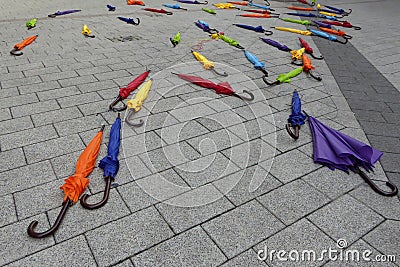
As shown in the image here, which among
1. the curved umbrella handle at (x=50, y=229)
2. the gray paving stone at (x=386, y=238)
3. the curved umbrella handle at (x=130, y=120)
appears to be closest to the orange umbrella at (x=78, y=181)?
the curved umbrella handle at (x=50, y=229)

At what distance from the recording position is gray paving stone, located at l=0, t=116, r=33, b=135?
3.64 m

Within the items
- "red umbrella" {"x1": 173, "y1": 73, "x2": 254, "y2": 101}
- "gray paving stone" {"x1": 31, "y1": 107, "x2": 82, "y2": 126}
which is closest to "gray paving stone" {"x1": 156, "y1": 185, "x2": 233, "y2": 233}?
"gray paving stone" {"x1": 31, "y1": 107, "x2": 82, "y2": 126}

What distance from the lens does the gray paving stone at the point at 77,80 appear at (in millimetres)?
4940

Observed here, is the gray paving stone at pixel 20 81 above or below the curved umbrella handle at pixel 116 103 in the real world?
below

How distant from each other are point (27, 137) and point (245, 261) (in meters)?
2.70

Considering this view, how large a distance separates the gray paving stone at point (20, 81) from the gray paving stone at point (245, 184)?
358 centimetres

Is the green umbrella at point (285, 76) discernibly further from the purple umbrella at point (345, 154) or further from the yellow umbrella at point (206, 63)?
the purple umbrella at point (345, 154)

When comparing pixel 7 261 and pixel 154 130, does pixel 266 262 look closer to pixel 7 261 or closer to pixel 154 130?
pixel 7 261

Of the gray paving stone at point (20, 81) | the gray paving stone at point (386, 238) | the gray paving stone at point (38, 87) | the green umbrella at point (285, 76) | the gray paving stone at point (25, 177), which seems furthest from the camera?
the green umbrella at point (285, 76)

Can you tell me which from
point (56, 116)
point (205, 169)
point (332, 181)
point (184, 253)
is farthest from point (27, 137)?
point (332, 181)

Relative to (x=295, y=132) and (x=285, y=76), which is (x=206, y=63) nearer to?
(x=285, y=76)

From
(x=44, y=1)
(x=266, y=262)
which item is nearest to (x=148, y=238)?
(x=266, y=262)

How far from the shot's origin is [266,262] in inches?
89.4

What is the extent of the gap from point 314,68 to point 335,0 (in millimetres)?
10371
